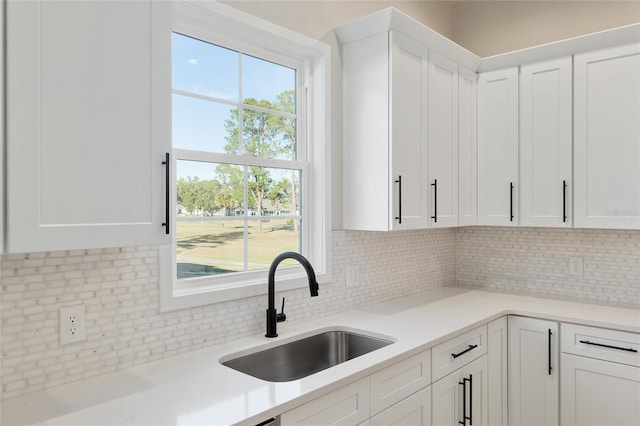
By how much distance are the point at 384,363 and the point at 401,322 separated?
0.59 m

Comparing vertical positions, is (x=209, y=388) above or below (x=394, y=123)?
below

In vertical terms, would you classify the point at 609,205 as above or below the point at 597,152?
below

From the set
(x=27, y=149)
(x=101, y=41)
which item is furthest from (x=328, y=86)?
(x=27, y=149)

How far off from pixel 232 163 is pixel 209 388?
3.30 ft

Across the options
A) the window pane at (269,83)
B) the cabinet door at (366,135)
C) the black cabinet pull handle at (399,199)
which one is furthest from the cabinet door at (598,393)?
the window pane at (269,83)

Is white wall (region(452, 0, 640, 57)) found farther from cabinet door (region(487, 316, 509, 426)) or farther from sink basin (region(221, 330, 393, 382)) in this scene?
sink basin (region(221, 330, 393, 382))

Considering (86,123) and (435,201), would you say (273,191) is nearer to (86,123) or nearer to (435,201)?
(435,201)

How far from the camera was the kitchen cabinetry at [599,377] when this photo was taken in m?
2.30

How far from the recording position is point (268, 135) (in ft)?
7.49

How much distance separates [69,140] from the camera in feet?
3.87

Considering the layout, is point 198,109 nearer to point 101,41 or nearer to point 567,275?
point 101,41

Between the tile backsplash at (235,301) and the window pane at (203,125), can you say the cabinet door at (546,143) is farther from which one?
the window pane at (203,125)

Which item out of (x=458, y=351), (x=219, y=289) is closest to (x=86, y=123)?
(x=219, y=289)

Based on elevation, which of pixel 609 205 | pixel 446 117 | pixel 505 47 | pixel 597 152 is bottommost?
pixel 609 205
